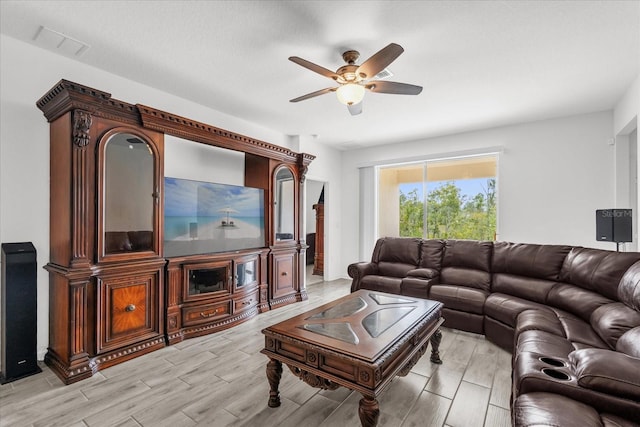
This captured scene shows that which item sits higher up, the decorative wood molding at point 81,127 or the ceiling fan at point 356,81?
the ceiling fan at point 356,81

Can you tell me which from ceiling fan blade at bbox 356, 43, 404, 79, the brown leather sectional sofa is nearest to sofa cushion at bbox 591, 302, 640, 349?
the brown leather sectional sofa

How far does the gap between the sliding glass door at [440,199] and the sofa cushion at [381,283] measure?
1879 mm

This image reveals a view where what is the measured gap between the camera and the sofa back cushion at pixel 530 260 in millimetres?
3125

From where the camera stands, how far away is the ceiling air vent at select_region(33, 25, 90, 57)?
→ 7.59 ft

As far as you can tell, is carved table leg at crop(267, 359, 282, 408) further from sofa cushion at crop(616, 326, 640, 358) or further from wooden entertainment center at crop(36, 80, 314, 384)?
sofa cushion at crop(616, 326, 640, 358)

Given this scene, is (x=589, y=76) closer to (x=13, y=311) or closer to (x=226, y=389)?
(x=226, y=389)

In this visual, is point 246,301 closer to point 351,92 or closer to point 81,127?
point 81,127

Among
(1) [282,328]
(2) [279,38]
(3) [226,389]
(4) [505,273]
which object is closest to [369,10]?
(2) [279,38]

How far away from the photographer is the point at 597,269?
2.56m

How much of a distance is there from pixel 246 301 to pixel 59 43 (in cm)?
309

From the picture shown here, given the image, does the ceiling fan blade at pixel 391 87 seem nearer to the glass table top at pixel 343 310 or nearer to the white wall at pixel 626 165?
the glass table top at pixel 343 310

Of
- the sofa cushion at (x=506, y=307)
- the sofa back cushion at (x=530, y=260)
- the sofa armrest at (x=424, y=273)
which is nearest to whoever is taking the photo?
the sofa cushion at (x=506, y=307)

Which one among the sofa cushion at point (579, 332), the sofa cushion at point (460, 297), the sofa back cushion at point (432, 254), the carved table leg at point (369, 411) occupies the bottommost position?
the carved table leg at point (369, 411)

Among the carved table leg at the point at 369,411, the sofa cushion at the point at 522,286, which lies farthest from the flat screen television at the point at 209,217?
the sofa cushion at the point at 522,286
